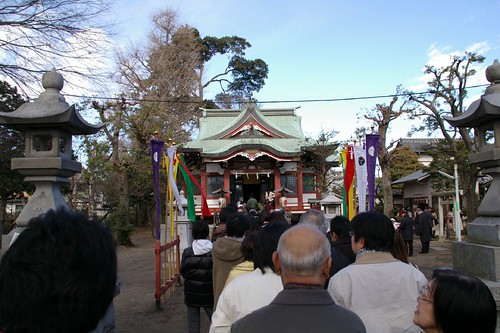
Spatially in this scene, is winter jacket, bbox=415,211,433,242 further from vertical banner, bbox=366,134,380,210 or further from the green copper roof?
the green copper roof

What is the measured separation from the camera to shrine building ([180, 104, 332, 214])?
65.8ft

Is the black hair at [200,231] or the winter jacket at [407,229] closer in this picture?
the black hair at [200,231]

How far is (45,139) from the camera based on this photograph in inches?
174

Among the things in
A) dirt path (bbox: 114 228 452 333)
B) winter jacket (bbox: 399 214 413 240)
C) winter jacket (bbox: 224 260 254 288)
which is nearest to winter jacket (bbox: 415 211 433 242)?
dirt path (bbox: 114 228 452 333)

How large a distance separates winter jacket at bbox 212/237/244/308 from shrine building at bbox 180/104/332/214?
50.5ft

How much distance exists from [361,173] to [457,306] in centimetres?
729

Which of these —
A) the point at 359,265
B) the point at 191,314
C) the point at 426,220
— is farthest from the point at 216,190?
the point at 359,265

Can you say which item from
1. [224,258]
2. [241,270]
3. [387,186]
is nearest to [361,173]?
[224,258]

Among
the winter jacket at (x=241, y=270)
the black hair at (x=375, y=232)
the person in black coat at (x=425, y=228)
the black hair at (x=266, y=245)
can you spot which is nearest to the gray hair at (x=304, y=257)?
the black hair at (x=266, y=245)

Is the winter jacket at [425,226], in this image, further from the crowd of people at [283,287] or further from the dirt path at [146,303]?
the crowd of people at [283,287]

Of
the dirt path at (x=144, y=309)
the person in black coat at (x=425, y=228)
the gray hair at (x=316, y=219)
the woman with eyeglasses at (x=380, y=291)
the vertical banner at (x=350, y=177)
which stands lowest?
the dirt path at (x=144, y=309)

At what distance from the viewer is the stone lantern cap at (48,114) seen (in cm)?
405

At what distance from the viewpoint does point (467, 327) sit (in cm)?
154

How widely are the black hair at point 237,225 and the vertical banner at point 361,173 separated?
528cm
